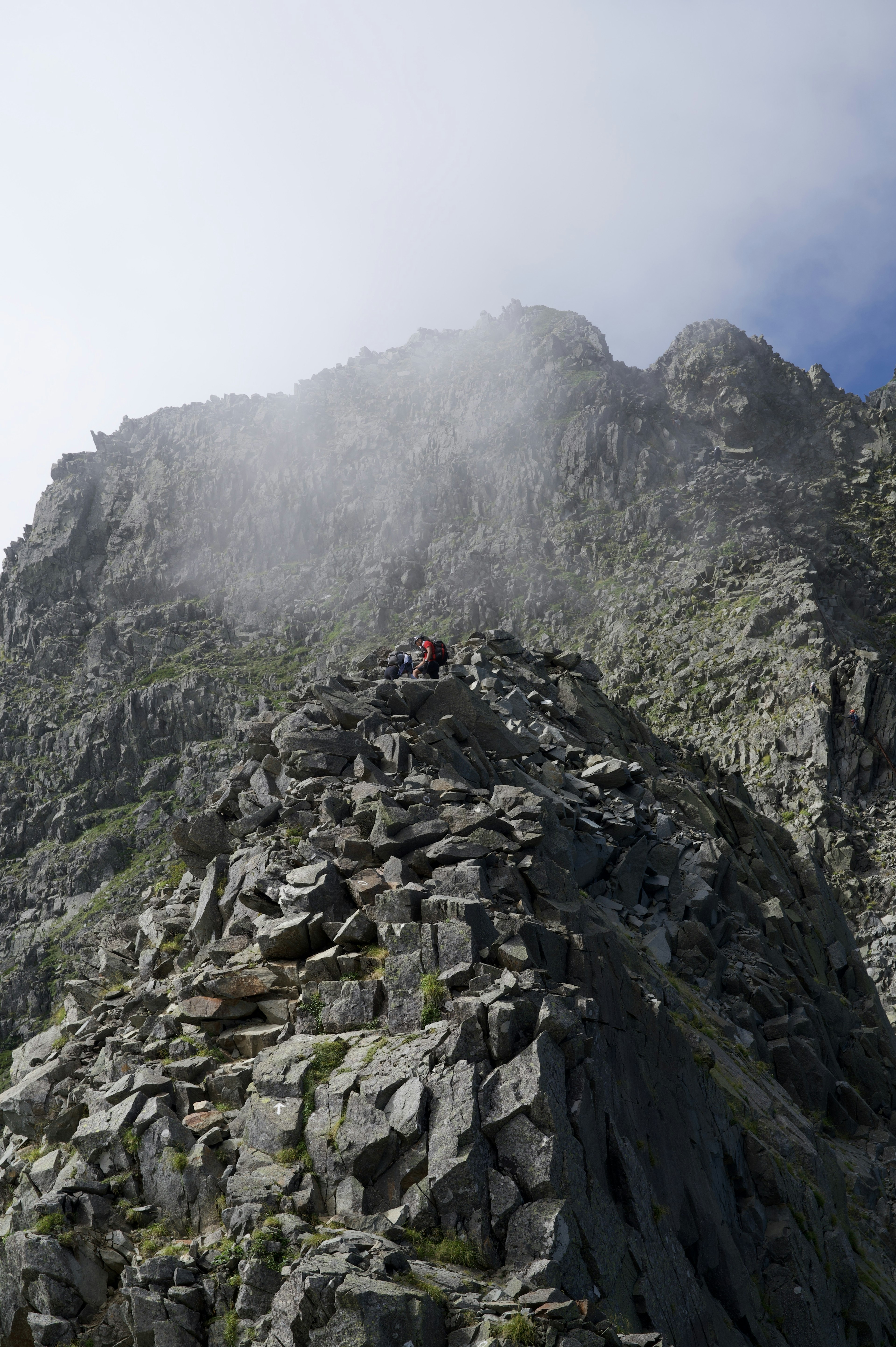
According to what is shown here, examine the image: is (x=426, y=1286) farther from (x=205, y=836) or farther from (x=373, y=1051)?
(x=205, y=836)

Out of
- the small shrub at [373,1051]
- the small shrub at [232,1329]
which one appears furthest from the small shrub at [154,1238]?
the small shrub at [373,1051]

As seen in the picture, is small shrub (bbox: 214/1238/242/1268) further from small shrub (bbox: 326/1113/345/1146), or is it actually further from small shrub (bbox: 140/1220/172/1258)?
small shrub (bbox: 326/1113/345/1146)

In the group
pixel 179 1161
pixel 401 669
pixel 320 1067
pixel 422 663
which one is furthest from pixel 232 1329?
pixel 422 663

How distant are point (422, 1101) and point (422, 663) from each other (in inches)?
719

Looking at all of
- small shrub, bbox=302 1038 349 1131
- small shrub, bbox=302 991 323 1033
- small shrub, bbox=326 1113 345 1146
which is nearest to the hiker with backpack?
small shrub, bbox=302 991 323 1033

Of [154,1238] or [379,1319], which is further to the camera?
[154,1238]

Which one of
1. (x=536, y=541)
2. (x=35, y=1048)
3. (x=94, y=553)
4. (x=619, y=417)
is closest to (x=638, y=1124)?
(x=35, y=1048)

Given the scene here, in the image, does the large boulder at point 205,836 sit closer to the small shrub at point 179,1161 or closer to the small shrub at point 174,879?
the small shrub at point 174,879

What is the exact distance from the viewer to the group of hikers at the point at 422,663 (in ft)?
89.8

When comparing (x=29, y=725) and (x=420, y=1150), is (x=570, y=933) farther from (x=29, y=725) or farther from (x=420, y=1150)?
(x=29, y=725)

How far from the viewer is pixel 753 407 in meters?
128

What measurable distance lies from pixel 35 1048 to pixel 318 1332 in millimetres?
10840

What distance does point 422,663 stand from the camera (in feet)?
90.8

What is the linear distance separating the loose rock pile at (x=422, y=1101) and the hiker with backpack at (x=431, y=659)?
14.8 ft
